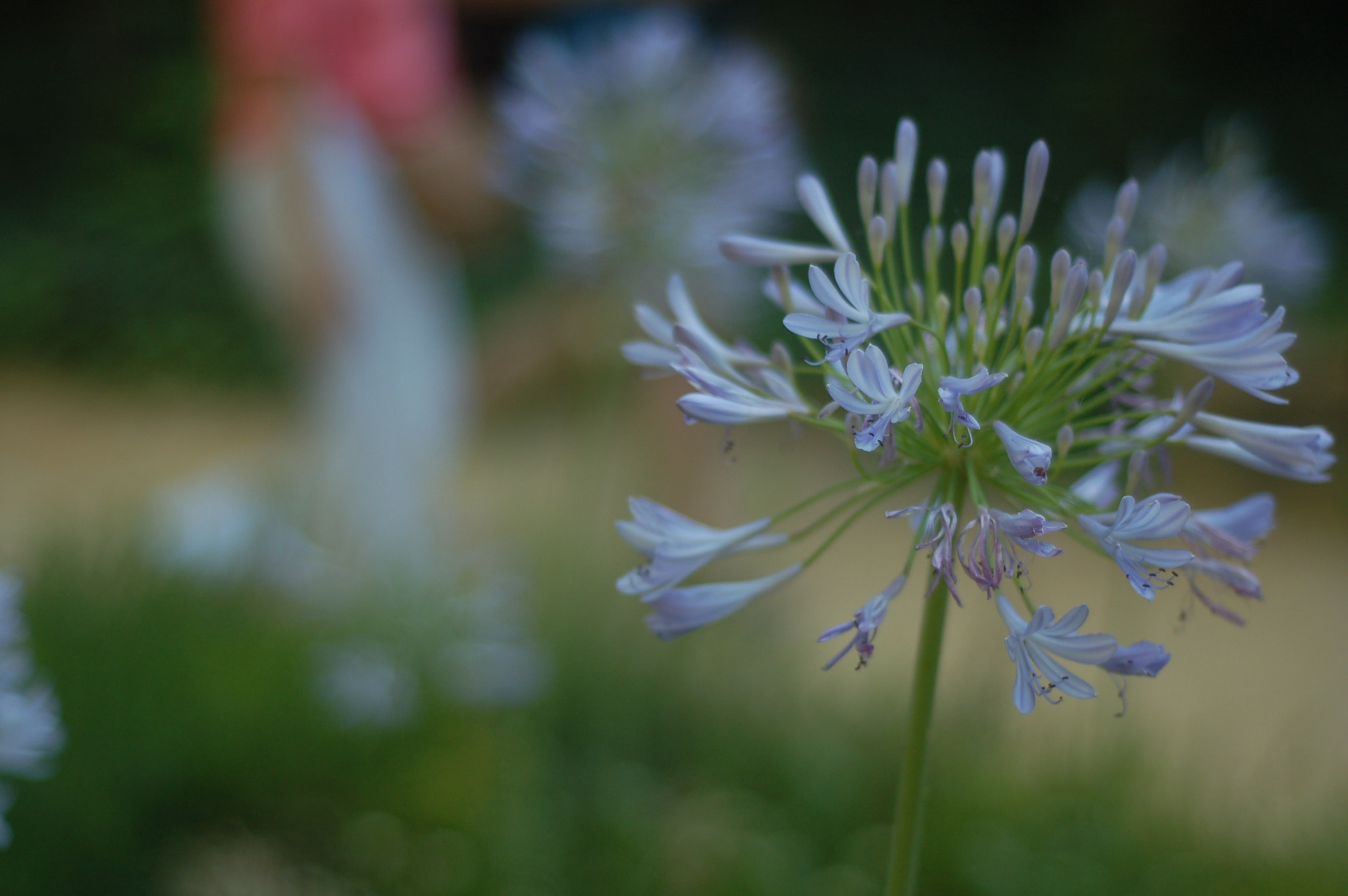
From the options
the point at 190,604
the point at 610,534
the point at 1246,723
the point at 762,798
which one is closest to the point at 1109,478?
the point at 762,798

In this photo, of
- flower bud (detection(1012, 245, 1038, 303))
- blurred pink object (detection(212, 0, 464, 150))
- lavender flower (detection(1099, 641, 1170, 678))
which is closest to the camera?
lavender flower (detection(1099, 641, 1170, 678))

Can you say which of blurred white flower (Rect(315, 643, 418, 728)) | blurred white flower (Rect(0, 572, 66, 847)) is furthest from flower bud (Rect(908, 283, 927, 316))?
blurred white flower (Rect(315, 643, 418, 728))

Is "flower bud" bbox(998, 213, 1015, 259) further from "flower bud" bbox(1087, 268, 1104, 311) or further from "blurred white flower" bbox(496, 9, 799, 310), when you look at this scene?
"blurred white flower" bbox(496, 9, 799, 310)

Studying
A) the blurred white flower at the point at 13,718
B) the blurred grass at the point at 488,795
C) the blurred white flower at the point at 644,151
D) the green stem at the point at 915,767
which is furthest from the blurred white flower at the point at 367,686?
the green stem at the point at 915,767

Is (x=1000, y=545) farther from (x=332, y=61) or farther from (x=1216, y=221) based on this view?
(x=332, y=61)

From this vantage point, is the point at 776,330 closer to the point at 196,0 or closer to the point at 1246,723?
the point at 1246,723

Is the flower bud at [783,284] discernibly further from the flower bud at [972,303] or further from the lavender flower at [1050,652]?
the lavender flower at [1050,652]

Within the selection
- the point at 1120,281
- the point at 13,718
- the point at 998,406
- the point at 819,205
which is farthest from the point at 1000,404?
the point at 13,718
